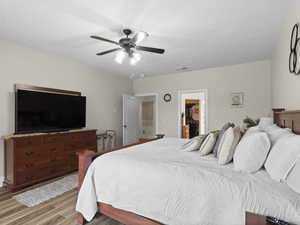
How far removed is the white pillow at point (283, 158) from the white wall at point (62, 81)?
151 inches

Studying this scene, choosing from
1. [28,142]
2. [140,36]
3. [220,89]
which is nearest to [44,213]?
[28,142]

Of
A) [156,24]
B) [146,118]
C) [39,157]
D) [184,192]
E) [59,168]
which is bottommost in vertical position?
[59,168]

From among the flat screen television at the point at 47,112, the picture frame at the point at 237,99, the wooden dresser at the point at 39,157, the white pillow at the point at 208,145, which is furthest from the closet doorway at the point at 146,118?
the white pillow at the point at 208,145

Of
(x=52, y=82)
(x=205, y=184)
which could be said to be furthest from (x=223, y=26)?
(x=52, y=82)

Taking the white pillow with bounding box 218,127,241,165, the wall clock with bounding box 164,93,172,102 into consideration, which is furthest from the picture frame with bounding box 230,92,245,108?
the white pillow with bounding box 218,127,241,165

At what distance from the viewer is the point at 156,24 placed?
2.34m

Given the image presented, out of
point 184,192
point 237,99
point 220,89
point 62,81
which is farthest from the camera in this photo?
point 220,89

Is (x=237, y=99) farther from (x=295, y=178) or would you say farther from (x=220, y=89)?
(x=295, y=178)

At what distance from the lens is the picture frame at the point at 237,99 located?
13.9 feet

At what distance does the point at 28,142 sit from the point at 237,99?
4.74m

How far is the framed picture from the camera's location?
4.22 metres

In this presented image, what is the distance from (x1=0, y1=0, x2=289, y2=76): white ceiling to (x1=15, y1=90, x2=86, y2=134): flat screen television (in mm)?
975

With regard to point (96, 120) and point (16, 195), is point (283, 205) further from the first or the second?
point (96, 120)

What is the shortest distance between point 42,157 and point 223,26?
376cm
